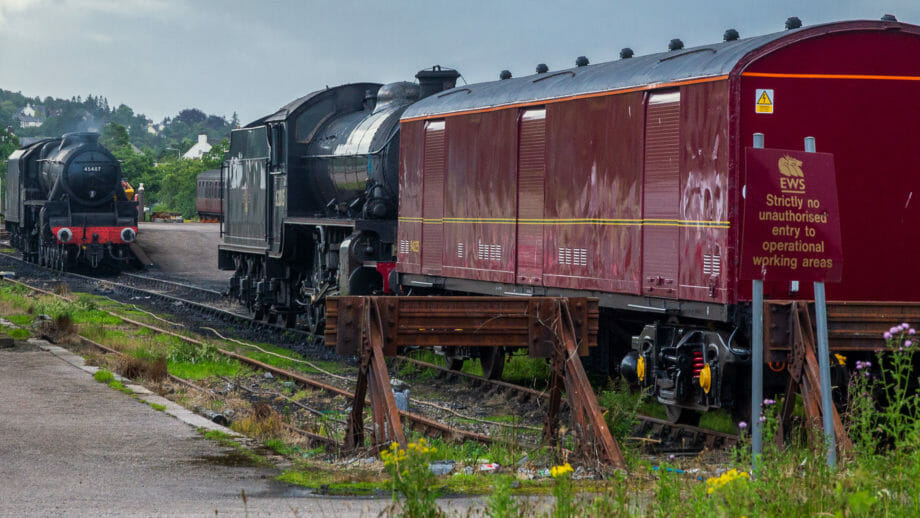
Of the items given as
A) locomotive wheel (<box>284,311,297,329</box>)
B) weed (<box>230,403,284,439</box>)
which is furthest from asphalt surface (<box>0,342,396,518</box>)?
locomotive wheel (<box>284,311,297,329</box>)

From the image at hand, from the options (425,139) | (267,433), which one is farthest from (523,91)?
(267,433)

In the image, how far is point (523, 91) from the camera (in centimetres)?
1471

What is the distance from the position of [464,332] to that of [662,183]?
2.75 meters

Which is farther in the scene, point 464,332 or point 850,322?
point 464,332

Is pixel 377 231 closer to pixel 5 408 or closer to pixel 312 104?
pixel 312 104

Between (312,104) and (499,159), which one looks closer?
(499,159)

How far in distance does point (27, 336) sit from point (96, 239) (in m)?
19.5

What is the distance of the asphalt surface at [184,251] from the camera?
130 ft

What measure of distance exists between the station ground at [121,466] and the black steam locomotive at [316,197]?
5.97 metres

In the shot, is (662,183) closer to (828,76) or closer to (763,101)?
(763,101)

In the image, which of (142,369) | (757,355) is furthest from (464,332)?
(142,369)

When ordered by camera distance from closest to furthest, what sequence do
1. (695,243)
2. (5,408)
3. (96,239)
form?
(695,243), (5,408), (96,239)

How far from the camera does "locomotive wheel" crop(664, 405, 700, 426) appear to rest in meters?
12.2

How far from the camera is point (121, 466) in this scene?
9.47m
